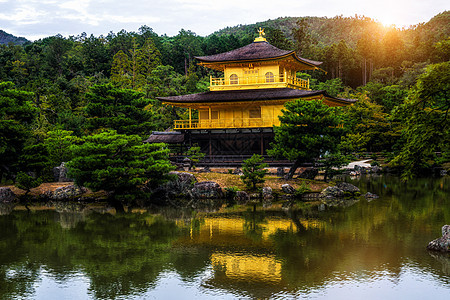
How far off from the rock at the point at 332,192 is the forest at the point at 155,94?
11.9 feet

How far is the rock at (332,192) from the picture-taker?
27234 millimetres

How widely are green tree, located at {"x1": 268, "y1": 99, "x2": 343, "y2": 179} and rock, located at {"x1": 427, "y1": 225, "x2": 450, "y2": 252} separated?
1276 cm

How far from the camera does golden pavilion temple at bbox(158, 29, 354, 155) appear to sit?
119 feet

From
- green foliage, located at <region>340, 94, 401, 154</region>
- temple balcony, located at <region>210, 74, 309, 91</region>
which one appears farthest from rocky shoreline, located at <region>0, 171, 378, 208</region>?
green foliage, located at <region>340, 94, 401, 154</region>

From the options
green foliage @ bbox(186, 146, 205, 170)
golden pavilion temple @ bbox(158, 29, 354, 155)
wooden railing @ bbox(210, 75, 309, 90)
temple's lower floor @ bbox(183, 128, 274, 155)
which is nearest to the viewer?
green foliage @ bbox(186, 146, 205, 170)

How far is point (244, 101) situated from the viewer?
3638 centimetres

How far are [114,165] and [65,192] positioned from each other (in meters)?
4.40

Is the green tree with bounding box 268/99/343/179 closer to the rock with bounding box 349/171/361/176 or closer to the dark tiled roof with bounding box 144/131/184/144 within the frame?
the dark tiled roof with bounding box 144/131/184/144

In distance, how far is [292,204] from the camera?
25.5 metres

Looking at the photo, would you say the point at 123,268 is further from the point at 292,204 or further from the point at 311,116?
the point at 311,116

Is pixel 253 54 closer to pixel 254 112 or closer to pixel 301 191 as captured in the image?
pixel 254 112

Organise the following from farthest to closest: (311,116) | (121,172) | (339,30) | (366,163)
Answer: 1. (339,30)
2. (366,163)
3. (311,116)
4. (121,172)

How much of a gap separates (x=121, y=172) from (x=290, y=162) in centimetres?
1404

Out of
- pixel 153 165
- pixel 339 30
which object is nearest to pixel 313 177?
pixel 153 165
